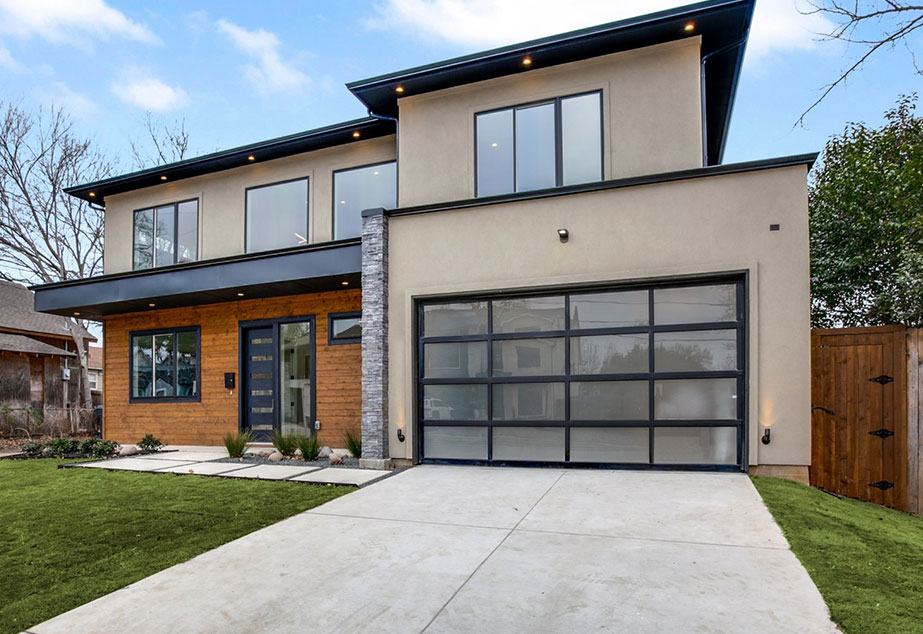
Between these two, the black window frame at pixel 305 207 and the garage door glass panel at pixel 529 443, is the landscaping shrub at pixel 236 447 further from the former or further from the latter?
the garage door glass panel at pixel 529 443

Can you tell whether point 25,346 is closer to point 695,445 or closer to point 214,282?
point 214,282

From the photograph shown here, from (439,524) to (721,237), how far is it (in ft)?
15.1

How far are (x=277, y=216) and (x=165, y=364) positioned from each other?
394cm

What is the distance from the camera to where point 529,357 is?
7.05 m

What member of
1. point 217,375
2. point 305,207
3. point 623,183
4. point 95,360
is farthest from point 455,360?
point 95,360

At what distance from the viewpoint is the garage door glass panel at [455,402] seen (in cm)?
725

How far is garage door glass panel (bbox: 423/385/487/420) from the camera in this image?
7.25 metres

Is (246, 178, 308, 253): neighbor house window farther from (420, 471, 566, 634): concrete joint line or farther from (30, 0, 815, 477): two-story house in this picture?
(420, 471, 566, 634): concrete joint line

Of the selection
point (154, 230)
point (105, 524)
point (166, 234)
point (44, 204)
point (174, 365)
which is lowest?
point (105, 524)

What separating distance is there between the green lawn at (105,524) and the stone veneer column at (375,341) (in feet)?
4.10

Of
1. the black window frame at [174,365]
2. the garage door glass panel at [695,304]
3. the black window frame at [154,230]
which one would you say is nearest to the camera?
the garage door glass panel at [695,304]

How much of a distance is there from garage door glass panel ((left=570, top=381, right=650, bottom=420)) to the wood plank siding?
400 cm

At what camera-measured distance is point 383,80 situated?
7805 millimetres

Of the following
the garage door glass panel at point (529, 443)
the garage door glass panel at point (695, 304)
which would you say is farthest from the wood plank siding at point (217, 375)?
the garage door glass panel at point (695, 304)
